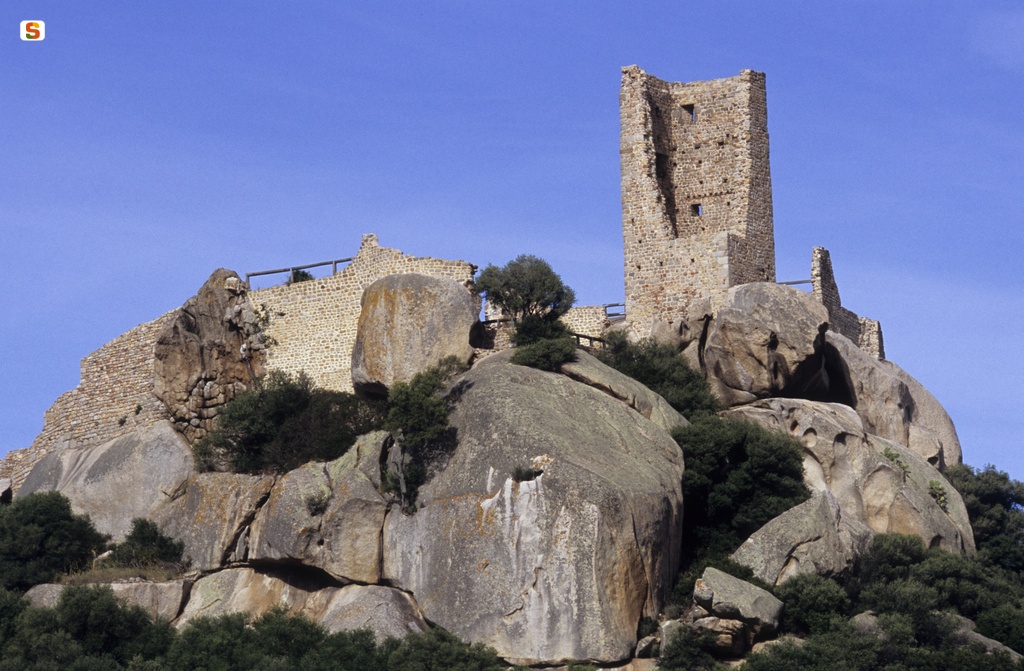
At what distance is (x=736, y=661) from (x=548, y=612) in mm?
4558

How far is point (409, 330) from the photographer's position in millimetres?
52812

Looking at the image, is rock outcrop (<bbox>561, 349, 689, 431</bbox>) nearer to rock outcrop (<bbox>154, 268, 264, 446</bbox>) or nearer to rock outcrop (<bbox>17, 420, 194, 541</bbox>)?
rock outcrop (<bbox>154, 268, 264, 446</bbox>)

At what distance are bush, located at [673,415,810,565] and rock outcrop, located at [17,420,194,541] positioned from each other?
13570 mm

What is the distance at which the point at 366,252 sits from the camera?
5616cm

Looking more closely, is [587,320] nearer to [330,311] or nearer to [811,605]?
[330,311]

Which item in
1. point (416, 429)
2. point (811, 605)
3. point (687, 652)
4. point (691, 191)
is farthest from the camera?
point (691, 191)

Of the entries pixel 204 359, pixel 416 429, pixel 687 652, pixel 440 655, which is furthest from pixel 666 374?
pixel 204 359

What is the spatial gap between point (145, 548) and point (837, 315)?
2100cm

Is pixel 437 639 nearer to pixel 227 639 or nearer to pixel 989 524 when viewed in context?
pixel 227 639

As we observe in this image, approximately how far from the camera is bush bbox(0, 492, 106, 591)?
52.2 m

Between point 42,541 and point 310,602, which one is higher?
point 42,541

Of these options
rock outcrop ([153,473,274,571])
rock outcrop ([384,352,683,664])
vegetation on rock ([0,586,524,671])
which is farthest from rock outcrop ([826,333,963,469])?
rock outcrop ([153,473,274,571])

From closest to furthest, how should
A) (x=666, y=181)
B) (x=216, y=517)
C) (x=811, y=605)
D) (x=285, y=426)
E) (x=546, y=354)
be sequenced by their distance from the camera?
(x=811, y=605) < (x=216, y=517) < (x=546, y=354) < (x=285, y=426) < (x=666, y=181)

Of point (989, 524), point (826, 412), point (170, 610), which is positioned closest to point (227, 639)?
point (170, 610)
